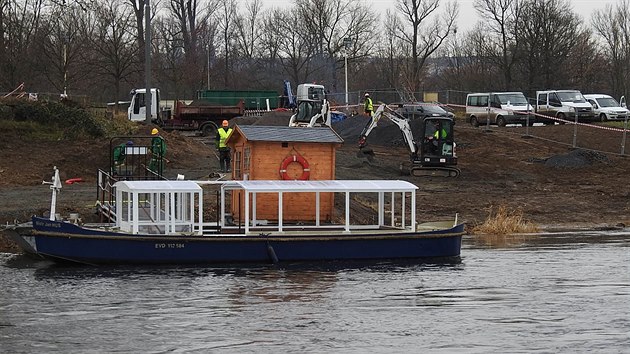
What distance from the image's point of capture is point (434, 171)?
45969 millimetres

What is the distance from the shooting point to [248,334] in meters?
19.2

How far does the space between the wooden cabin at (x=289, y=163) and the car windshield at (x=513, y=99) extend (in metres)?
31.8

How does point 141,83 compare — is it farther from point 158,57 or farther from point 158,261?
point 158,261

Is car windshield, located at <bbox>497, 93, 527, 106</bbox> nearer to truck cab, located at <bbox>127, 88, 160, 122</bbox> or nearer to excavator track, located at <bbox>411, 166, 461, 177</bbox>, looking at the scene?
excavator track, located at <bbox>411, 166, 461, 177</bbox>

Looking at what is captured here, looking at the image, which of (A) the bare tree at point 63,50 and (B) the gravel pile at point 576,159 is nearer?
(B) the gravel pile at point 576,159

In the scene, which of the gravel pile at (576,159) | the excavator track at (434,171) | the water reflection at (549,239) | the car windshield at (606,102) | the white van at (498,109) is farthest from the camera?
the car windshield at (606,102)

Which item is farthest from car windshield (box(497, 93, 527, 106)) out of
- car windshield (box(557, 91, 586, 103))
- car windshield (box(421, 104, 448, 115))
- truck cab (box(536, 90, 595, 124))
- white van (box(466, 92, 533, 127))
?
car windshield (box(421, 104, 448, 115))

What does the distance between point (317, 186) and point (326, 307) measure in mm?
6452

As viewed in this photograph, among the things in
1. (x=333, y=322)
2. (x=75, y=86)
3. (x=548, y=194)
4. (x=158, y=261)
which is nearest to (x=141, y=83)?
(x=75, y=86)

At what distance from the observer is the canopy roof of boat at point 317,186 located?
27.1 m

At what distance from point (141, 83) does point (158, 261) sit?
57.7 meters

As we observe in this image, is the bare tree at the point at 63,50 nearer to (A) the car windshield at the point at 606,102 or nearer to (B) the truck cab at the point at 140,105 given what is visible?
(B) the truck cab at the point at 140,105

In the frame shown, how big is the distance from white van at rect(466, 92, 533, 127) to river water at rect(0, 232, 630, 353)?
3204cm

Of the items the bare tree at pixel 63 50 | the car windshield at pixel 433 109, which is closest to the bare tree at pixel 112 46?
the bare tree at pixel 63 50
